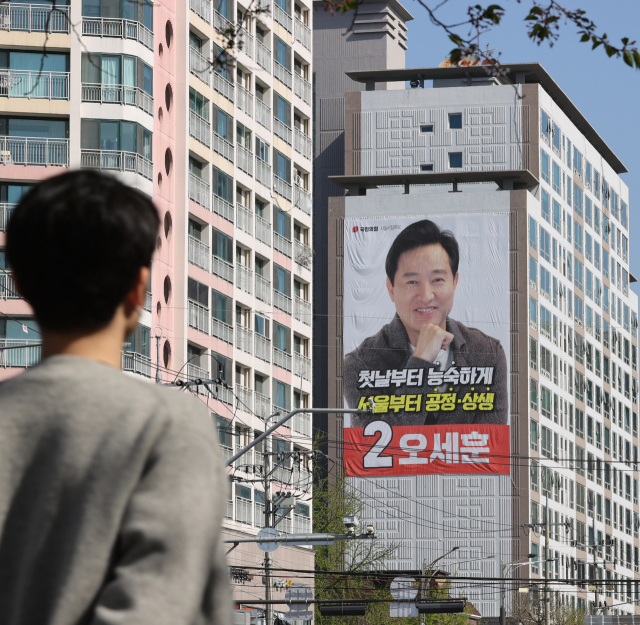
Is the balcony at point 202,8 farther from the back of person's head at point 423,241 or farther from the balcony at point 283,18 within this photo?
the back of person's head at point 423,241

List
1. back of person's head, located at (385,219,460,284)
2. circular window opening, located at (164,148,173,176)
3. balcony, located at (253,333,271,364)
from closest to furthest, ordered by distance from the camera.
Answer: circular window opening, located at (164,148,173,176)
balcony, located at (253,333,271,364)
back of person's head, located at (385,219,460,284)

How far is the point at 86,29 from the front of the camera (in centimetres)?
5884

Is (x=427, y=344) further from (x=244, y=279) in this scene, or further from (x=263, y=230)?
(x=244, y=279)

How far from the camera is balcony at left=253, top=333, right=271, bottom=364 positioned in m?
70.1

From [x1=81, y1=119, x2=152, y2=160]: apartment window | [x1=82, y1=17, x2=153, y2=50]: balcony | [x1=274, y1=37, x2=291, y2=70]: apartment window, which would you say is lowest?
[x1=81, y1=119, x2=152, y2=160]: apartment window

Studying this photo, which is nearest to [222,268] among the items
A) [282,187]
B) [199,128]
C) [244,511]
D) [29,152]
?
[199,128]

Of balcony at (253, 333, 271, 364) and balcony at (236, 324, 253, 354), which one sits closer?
balcony at (236, 324, 253, 354)

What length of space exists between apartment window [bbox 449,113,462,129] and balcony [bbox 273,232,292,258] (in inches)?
1176

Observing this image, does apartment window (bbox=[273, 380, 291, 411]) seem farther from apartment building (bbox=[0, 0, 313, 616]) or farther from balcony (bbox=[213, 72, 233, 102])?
balcony (bbox=[213, 72, 233, 102])

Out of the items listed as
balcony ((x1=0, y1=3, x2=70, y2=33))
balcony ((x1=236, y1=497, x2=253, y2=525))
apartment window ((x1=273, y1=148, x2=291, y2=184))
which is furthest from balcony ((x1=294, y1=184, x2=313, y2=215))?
balcony ((x1=0, y1=3, x2=70, y2=33))

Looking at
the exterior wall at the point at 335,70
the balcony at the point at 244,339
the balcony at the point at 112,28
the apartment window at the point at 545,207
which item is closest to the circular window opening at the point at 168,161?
the balcony at the point at 112,28

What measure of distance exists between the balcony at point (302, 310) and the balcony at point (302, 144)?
763 cm

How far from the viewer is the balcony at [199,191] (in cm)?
6438

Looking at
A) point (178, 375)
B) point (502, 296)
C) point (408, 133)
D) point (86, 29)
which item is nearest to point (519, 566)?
point (502, 296)
